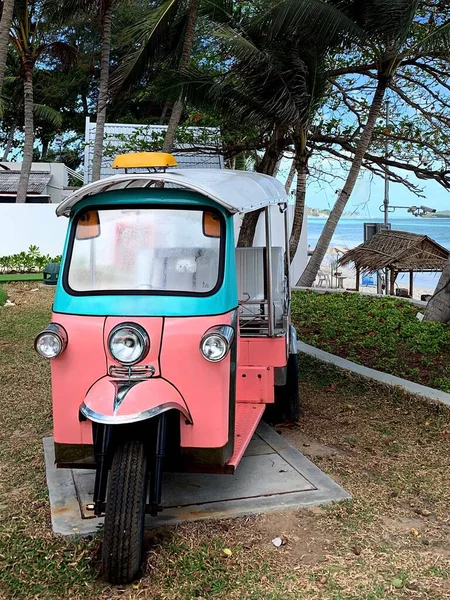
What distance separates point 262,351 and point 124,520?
2.00 meters

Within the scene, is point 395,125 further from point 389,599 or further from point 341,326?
point 389,599

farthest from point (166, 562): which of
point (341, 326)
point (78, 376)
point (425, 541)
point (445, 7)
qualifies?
point (445, 7)

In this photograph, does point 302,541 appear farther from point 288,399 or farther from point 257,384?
point 288,399

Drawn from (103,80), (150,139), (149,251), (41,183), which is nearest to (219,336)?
(149,251)

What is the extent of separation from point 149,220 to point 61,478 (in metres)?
1.95

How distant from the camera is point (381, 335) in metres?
8.98

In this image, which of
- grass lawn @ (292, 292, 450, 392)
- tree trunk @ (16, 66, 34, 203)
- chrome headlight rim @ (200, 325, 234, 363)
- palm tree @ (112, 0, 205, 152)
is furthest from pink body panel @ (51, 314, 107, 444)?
tree trunk @ (16, 66, 34, 203)

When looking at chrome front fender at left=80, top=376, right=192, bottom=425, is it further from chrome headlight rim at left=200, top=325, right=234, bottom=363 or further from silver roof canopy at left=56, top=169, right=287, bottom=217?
silver roof canopy at left=56, top=169, right=287, bottom=217

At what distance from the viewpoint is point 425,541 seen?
3.83m

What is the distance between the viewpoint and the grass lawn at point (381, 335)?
750 cm

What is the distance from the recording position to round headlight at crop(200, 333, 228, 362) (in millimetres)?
3590

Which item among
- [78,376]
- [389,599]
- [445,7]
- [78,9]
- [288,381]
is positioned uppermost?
[78,9]

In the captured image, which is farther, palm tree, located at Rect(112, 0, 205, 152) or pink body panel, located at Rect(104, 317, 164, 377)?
palm tree, located at Rect(112, 0, 205, 152)

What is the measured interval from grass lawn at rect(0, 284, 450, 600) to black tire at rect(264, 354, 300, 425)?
0.15m
